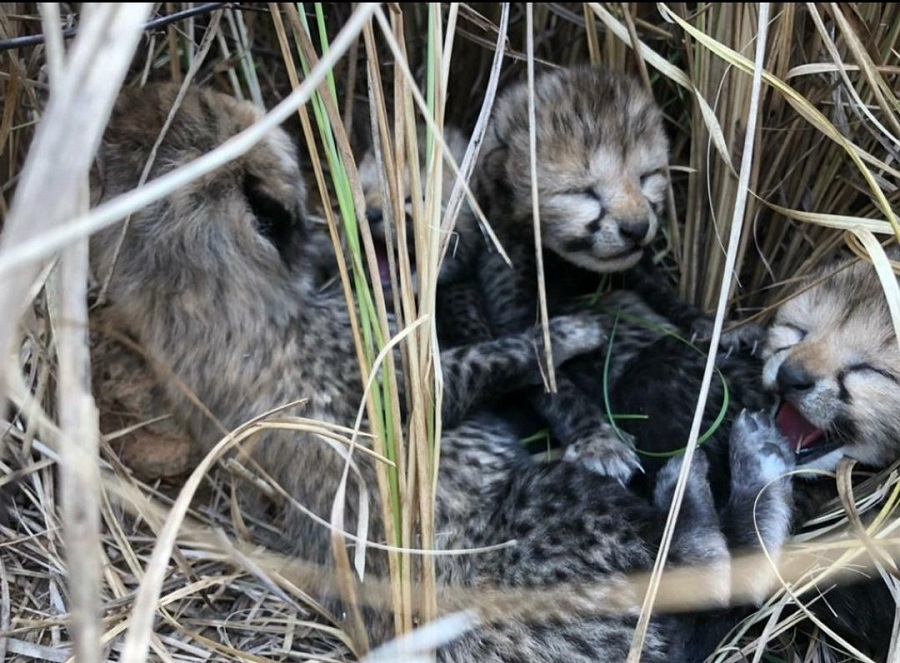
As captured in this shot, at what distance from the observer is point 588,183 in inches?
88.4

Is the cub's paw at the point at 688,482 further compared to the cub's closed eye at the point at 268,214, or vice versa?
the cub's closed eye at the point at 268,214

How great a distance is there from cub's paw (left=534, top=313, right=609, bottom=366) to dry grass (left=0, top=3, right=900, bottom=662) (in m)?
0.36

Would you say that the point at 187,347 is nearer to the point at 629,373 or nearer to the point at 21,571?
the point at 21,571

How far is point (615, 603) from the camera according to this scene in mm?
1794

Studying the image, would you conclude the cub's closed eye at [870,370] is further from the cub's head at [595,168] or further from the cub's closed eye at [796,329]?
the cub's head at [595,168]

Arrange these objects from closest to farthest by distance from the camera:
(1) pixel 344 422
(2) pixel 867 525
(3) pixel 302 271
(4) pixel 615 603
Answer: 1. (4) pixel 615 603
2. (2) pixel 867 525
3. (1) pixel 344 422
4. (3) pixel 302 271

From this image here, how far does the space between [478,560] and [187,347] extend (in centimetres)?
85

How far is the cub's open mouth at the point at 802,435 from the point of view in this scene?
2.06 meters

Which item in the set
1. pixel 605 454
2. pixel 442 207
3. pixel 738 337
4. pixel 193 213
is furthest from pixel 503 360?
pixel 193 213

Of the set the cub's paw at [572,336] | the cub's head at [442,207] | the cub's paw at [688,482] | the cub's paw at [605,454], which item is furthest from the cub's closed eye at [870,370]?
the cub's head at [442,207]

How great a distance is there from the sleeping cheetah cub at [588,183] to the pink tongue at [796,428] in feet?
1.20

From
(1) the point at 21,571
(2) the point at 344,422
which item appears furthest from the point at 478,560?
(1) the point at 21,571

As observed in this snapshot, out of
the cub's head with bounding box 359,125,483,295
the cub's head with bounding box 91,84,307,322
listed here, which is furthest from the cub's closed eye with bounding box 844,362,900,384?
the cub's head with bounding box 91,84,307,322

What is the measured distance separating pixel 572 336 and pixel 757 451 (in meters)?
0.55
